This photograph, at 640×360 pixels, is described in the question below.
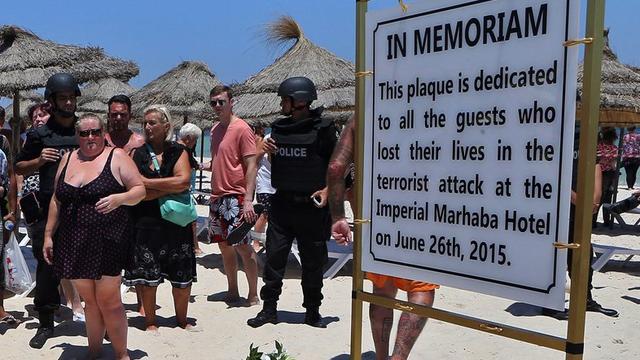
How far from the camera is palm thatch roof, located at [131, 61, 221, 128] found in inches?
615

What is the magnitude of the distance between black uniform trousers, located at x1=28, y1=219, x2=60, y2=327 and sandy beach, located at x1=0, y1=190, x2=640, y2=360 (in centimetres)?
19

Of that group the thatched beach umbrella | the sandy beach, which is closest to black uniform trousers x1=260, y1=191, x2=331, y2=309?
the sandy beach

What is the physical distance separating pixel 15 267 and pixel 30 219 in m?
1.12

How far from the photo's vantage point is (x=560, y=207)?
2082mm

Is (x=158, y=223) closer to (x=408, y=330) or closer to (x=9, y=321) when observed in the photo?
(x=9, y=321)

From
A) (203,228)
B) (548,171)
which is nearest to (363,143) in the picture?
(548,171)

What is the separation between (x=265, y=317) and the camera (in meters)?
5.23

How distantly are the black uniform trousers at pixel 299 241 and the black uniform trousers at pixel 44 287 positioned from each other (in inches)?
59.1

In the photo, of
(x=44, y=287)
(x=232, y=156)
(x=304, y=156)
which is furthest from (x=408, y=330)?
(x=44, y=287)

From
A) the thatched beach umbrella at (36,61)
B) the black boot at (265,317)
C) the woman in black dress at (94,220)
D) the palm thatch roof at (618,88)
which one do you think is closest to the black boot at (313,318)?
the black boot at (265,317)

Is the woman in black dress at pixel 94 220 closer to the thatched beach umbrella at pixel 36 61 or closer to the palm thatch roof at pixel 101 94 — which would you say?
the thatched beach umbrella at pixel 36 61

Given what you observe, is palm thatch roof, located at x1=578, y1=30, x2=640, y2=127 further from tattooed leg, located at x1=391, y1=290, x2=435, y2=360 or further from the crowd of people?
tattooed leg, located at x1=391, y1=290, x2=435, y2=360

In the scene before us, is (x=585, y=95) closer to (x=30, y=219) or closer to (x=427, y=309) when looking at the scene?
(x=427, y=309)

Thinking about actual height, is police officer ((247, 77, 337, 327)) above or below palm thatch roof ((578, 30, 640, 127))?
below
